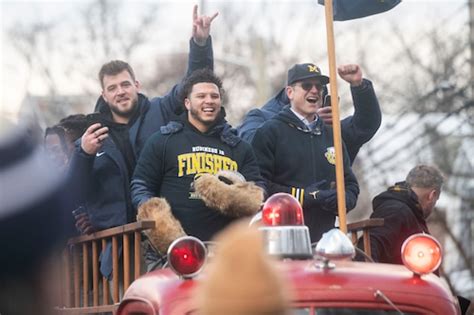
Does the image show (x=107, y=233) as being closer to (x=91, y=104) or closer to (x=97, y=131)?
(x=97, y=131)

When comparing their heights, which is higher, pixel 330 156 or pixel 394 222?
pixel 330 156

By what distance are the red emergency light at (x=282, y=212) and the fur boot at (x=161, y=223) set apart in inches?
56.4

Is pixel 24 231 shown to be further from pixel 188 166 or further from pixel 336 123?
pixel 188 166

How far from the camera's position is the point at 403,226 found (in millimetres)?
8273

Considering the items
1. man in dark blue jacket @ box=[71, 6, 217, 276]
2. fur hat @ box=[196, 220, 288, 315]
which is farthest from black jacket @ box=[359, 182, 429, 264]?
fur hat @ box=[196, 220, 288, 315]

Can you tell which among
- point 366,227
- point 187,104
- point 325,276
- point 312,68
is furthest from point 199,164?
point 325,276

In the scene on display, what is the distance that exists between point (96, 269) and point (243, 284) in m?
5.30

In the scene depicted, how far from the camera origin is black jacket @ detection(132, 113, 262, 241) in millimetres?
7883

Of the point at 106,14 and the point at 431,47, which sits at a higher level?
the point at 106,14

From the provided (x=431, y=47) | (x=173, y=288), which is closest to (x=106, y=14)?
(x=431, y=47)

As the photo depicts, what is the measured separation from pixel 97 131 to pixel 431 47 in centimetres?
2137

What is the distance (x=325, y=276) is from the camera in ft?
19.0

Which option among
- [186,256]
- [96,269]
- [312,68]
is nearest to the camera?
[186,256]

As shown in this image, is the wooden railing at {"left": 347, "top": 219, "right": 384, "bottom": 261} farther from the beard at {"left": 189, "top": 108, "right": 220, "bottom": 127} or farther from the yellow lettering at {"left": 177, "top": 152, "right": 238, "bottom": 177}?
the beard at {"left": 189, "top": 108, "right": 220, "bottom": 127}
